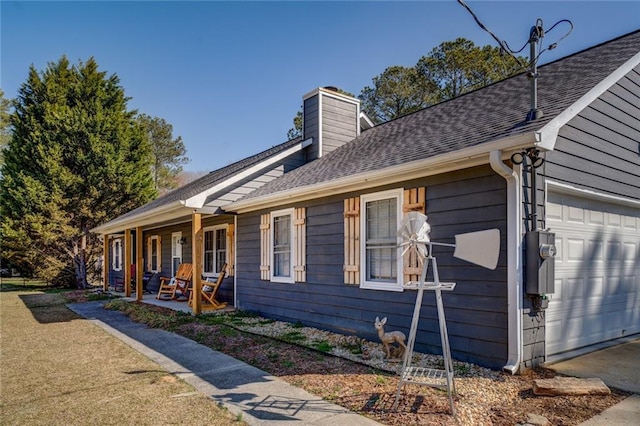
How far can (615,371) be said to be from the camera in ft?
14.0

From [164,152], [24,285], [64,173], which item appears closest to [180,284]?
[64,173]

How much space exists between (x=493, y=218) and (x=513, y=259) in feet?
1.55

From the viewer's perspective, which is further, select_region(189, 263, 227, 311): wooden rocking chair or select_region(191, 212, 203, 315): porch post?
select_region(189, 263, 227, 311): wooden rocking chair

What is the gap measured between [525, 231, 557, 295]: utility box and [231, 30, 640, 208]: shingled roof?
1.10m

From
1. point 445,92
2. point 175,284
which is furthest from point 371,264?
point 445,92

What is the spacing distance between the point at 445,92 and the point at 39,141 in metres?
16.6

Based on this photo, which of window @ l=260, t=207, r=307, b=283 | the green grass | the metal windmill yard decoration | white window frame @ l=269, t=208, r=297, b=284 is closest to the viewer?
the metal windmill yard decoration

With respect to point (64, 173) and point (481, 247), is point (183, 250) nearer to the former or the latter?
point (64, 173)

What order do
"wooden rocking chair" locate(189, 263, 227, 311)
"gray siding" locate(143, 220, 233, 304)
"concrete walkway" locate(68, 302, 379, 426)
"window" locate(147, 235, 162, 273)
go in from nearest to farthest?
"concrete walkway" locate(68, 302, 379, 426) < "wooden rocking chair" locate(189, 263, 227, 311) < "gray siding" locate(143, 220, 233, 304) < "window" locate(147, 235, 162, 273)

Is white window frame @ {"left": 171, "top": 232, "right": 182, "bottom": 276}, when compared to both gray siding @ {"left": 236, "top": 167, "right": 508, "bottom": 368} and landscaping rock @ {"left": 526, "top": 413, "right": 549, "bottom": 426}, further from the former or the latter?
landscaping rock @ {"left": 526, "top": 413, "right": 549, "bottom": 426}

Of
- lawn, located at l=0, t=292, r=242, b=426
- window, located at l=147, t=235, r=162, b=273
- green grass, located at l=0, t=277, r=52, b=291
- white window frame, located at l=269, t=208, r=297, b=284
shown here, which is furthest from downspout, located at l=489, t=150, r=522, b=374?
green grass, located at l=0, t=277, r=52, b=291

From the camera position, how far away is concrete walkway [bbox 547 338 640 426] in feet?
10.5

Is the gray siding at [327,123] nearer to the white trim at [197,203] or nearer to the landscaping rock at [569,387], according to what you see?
the white trim at [197,203]

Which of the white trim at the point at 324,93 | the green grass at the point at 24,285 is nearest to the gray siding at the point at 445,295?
the white trim at the point at 324,93
